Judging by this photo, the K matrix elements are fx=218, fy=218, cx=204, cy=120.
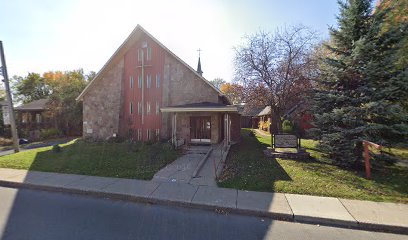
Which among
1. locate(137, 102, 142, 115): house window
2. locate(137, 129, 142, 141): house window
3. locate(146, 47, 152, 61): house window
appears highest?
locate(146, 47, 152, 61): house window

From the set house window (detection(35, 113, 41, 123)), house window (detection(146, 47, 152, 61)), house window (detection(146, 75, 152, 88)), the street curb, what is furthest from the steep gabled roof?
house window (detection(35, 113, 41, 123))

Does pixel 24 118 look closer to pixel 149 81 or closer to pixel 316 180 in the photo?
pixel 149 81

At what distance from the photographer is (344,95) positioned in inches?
385

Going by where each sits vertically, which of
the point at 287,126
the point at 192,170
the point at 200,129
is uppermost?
the point at 200,129

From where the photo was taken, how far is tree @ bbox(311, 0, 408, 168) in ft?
28.9

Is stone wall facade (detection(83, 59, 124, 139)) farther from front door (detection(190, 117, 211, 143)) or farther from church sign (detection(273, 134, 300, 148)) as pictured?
church sign (detection(273, 134, 300, 148))

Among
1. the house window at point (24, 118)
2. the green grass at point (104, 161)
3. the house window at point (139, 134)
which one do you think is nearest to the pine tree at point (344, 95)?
the green grass at point (104, 161)

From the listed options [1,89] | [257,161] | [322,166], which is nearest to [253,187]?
[257,161]

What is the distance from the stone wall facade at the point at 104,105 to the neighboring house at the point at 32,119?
523 inches

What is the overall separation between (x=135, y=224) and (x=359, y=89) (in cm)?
999

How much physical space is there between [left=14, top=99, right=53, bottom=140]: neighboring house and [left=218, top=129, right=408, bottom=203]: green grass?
96.0ft

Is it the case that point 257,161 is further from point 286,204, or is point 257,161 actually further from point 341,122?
point 286,204

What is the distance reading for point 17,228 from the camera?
15.7 feet

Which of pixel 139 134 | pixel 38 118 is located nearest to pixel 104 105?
pixel 139 134
